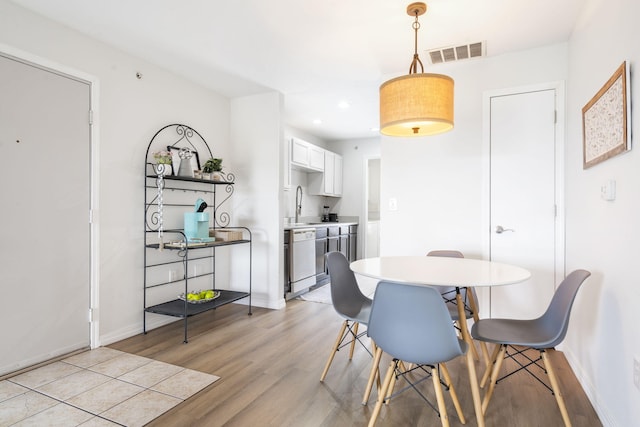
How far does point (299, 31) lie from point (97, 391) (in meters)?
2.76

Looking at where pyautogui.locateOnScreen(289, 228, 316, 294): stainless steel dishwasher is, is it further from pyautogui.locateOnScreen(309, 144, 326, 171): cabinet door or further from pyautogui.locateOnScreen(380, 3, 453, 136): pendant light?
pyautogui.locateOnScreen(380, 3, 453, 136): pendant light

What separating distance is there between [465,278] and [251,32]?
7.50ft

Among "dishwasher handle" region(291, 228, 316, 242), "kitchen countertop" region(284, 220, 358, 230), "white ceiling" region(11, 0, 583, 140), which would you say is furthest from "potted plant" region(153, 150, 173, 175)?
"dishwasher handle" region(291, 228, 316, 242)

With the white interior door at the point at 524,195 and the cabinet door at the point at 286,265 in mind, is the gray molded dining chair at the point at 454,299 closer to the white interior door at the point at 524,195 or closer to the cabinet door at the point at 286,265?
the white interior door at the point at 524,195

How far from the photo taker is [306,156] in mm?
5223

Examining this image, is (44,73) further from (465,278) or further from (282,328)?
(465,278)

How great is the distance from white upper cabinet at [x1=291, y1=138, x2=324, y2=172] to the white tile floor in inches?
126

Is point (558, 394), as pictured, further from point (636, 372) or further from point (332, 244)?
point (332, 244)

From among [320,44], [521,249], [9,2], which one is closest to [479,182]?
[521,249]

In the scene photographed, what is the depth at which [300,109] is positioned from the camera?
14.9 feet

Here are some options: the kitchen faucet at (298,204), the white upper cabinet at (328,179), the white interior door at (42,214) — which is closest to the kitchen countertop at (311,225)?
the kitchen faucet at (298,204)

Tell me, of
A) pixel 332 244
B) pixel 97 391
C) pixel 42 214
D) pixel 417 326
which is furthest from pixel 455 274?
pixel 332 244

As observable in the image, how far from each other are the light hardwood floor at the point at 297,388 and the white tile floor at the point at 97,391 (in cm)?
12

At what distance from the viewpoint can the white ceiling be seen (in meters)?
2.28
